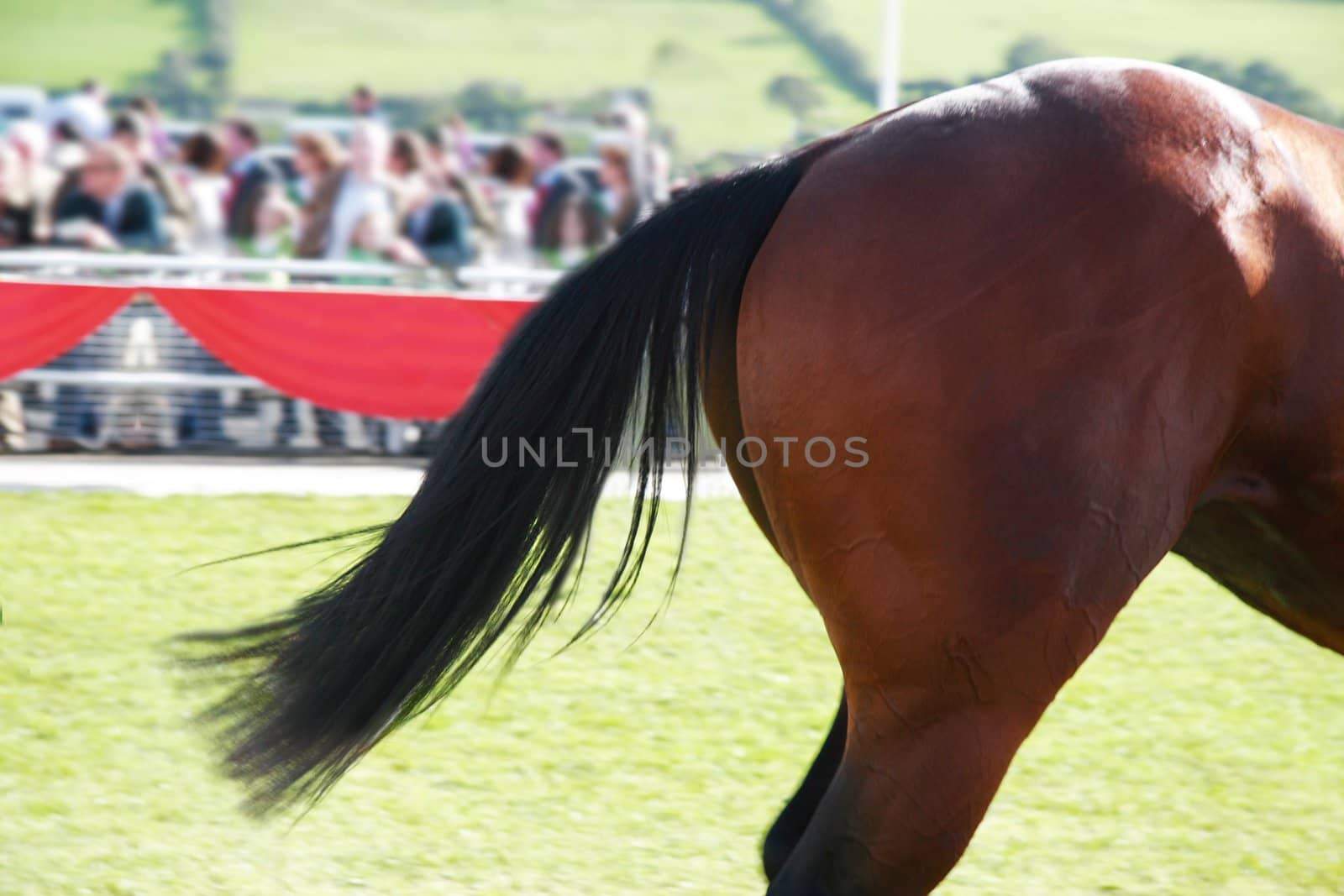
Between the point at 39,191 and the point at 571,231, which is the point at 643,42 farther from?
the point at 39,191

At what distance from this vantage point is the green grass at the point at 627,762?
3266 millimetres

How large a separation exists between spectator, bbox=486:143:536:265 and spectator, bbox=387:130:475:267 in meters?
0.41

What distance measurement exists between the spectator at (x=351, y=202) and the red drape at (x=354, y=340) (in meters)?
0.96

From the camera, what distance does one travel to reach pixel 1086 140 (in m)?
2.13

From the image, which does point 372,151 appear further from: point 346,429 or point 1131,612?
point 1131,612

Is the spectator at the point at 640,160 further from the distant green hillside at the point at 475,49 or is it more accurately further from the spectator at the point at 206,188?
the distant green hillside at the point at 475,49

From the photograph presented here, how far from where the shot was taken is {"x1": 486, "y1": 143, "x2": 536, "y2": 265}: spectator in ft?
29.7

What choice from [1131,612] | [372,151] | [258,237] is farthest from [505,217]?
[1131,612]

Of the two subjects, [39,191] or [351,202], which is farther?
[39,191]

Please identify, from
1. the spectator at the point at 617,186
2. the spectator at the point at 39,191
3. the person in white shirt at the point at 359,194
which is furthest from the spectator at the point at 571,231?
the spectator at the point at 39,191

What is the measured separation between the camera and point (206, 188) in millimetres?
9000

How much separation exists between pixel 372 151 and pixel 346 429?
1735 mm

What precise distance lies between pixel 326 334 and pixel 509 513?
5.50 m

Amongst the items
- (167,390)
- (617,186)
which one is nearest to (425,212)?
(617,186)
